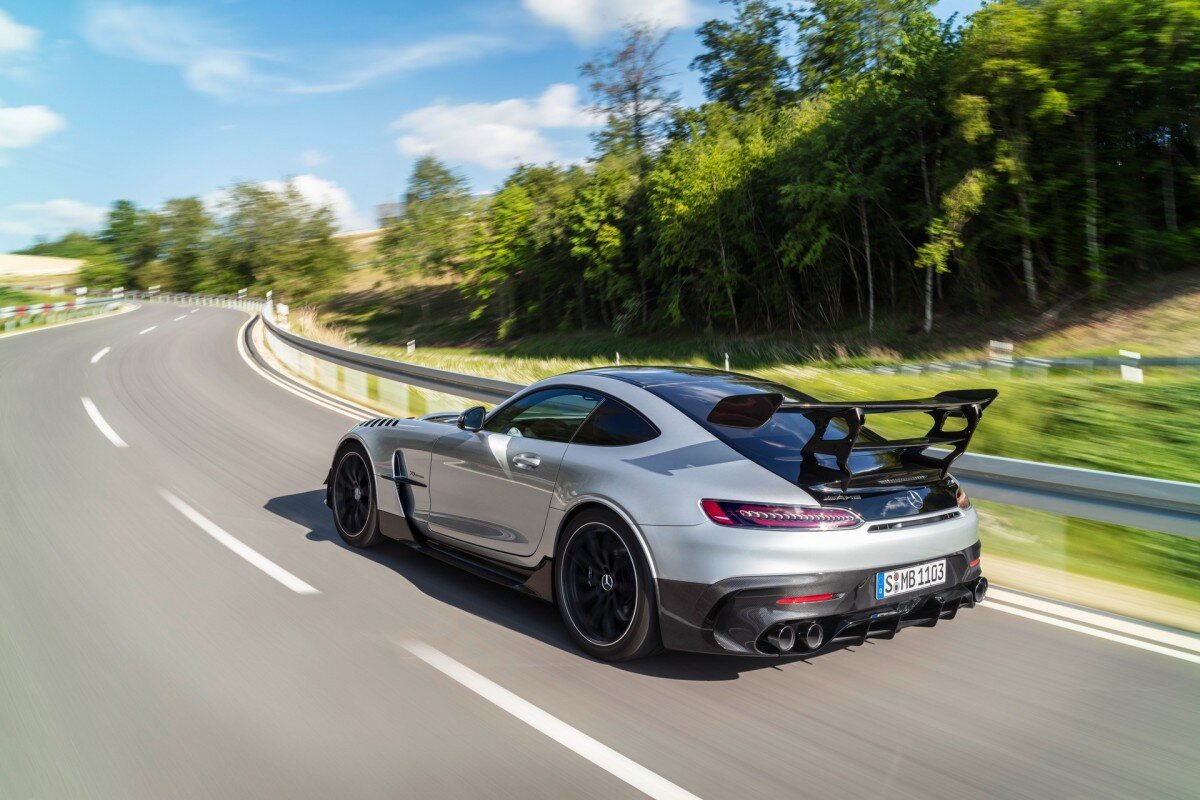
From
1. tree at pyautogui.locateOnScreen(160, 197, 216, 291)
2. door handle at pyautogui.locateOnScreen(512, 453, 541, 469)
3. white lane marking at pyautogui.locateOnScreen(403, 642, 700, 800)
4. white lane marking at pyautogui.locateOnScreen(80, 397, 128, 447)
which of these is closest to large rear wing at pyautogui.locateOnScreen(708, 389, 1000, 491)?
door handle at pyautogui.locateOnScreen(512, 453, 541, 469)

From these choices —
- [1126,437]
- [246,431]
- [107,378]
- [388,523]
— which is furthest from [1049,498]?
[107,378]

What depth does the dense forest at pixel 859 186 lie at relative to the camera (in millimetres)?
30688

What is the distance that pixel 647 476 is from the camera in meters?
3.96

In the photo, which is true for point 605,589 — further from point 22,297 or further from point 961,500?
point 22,297

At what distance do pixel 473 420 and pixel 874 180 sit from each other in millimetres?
35424

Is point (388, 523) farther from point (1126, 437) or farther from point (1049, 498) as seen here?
point (1126, 437)

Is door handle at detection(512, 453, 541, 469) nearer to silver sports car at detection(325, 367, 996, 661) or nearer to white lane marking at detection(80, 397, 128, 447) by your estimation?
silver sports car at detection(325, 367, 996, 661)

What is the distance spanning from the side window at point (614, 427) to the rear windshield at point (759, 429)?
19 centimetres

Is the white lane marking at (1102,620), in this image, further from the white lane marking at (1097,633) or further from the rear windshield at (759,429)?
the rear windshield at (759,429)

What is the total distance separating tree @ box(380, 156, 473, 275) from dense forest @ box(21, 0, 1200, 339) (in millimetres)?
164

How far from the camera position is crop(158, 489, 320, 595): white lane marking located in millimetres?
5219

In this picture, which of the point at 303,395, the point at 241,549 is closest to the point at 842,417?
the point at 241,549

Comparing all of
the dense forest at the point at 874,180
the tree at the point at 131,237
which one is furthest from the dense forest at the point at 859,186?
the tree at the point at 131,237

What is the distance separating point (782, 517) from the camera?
141 inches
